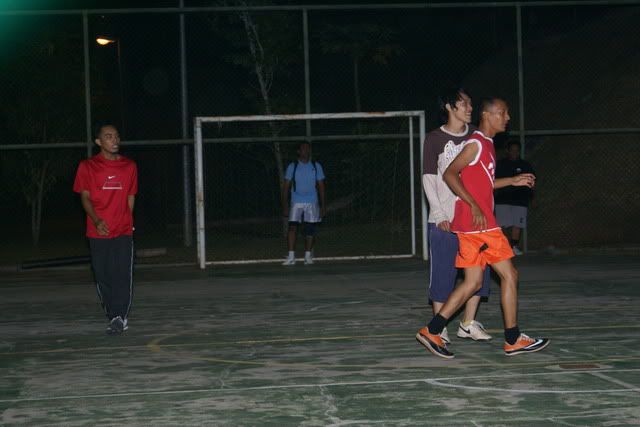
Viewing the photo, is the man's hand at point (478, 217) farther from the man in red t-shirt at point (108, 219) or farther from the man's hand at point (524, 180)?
the man in red t-shirt at point (108, 219)

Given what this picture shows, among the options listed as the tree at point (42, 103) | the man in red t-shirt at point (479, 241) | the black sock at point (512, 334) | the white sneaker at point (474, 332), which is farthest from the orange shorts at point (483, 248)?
the tree at point (42, 103)

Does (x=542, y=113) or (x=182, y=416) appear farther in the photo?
(x=542, y=113)

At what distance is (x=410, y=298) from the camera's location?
11633 millimetres

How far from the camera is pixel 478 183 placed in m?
7.85

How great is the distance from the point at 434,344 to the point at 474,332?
88 centimetres

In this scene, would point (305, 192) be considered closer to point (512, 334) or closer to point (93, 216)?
point (93, 216)

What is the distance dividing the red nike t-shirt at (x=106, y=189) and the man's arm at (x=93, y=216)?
0.03 metres

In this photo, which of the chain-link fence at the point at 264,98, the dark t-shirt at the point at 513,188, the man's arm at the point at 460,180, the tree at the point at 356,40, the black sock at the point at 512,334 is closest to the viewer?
the man's arm at the point at 460,180

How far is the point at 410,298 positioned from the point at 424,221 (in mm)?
4684

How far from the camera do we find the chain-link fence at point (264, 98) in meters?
20.5

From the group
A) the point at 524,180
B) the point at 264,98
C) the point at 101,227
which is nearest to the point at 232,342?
the point at 101,227

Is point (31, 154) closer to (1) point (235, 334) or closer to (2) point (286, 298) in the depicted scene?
(2) point (286, 298)

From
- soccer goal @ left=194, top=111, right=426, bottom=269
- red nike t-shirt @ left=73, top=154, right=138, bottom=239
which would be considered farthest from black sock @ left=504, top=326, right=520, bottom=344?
soccer goal @ left=194, top=111, right=426, bottom=269

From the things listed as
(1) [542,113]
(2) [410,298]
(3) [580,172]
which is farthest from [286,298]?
(1) [542,113]
